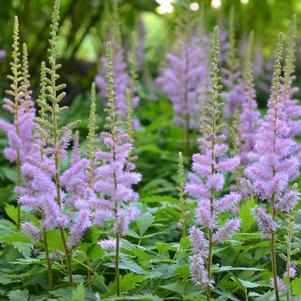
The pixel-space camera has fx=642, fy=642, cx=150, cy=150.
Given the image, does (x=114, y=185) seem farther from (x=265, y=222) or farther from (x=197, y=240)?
(x=265, y=222)

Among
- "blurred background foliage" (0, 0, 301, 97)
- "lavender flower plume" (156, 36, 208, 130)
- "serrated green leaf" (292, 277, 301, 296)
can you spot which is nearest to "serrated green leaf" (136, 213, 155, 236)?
"serrated green leaf" (292, 277, 301, 296)

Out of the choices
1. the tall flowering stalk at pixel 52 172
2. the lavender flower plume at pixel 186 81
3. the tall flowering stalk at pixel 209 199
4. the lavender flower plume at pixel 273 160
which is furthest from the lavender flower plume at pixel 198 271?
the lavender flower plume at pixel 186 81

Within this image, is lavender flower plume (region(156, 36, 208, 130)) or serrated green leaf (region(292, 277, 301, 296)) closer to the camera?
serrated green leaf (region(292, 277, 301, 296))

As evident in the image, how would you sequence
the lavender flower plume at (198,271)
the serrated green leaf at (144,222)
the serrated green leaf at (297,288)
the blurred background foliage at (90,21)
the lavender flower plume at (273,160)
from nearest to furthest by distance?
the lavender flower plume at (198,271)
the lavender flower plume at (273,160)
the serrated green leaf at (297,288)
the serrated green leaf at (144,222)
the blurred background foliage at (90,21)

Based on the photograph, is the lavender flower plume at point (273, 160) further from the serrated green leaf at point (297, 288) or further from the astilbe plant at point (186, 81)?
the astilbe plant at point (186, 81)

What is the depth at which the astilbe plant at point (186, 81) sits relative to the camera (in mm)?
6598

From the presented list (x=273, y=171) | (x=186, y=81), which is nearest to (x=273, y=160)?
(x=273, y=171)

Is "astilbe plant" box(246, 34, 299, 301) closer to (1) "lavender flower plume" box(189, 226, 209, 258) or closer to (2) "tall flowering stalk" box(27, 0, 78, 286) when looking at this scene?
(1) "lavender flower plume" box(189, 226, 209, 258)

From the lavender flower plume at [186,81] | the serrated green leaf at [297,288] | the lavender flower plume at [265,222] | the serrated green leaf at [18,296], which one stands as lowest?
the serrated green leaf at [18,296]

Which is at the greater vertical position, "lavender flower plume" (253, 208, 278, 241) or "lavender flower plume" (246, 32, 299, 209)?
"lavender flower plume" (246, 32, 299, 209)

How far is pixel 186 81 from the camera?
6578 mm

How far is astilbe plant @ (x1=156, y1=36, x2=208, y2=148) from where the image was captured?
6598 mm

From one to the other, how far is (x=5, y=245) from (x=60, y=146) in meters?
1.09

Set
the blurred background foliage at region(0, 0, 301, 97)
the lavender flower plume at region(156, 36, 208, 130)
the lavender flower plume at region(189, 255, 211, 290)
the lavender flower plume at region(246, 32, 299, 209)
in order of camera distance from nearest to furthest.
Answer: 1. the lavender flower plume at region(189, 255, 211, 290)
2. the lavender flower plume at region(246, 32, 299, 209)
3. the lavender flower plume at region(156, 36, 208, 130)
4. the blurred background foliage at region(0, 0, 301, 97)
